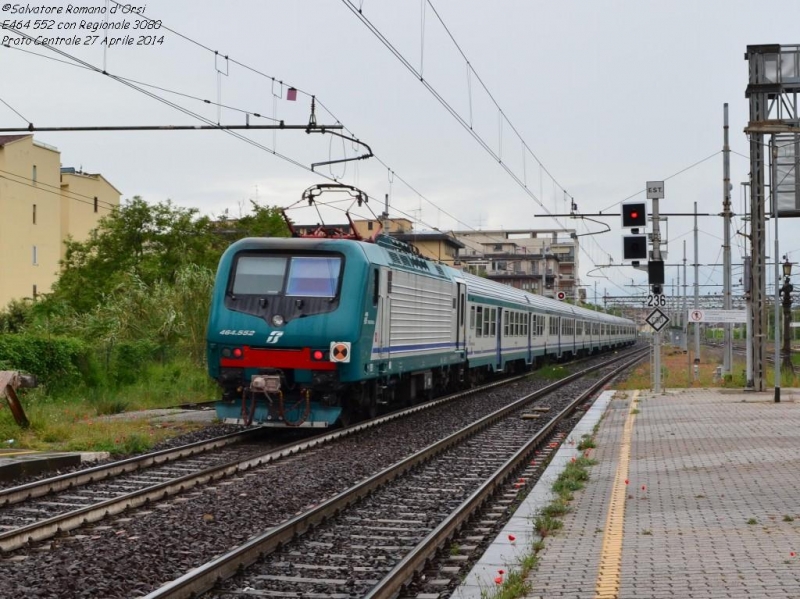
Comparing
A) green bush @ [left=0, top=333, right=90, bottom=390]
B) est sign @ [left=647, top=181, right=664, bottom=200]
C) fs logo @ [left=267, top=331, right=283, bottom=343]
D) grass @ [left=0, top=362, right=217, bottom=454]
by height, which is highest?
Result: est sign @ [left=647, top=181, right=664, bottom=200]

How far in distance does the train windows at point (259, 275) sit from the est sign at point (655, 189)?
12.9 meters

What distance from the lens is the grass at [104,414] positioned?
47.2 feet

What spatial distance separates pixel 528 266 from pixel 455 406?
105 m

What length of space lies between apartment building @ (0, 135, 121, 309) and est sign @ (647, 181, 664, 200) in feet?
87.2

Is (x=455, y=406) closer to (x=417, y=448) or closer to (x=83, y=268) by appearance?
(x=417, y=448)

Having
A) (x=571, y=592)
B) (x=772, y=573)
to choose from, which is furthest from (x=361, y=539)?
(x=772, y=573)

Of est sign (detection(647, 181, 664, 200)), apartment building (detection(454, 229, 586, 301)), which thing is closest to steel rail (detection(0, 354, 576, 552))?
est sign (detection(647, 181, 664, 200))

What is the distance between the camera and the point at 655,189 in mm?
26375

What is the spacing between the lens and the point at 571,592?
6.64 metres

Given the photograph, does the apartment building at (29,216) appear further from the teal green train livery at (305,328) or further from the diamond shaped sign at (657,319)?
the teal green train livery at (305,328)

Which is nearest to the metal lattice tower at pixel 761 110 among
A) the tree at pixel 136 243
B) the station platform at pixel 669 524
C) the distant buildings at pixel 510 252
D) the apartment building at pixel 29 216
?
the station platform at pixel 669 524

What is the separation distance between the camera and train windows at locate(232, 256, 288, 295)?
1620 centimetres

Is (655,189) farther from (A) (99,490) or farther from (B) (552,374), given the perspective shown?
(A) (99,490)

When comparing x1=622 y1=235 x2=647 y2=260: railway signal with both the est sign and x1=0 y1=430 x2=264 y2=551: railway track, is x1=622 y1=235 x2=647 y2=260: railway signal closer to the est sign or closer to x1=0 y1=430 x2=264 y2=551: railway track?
the est sign
